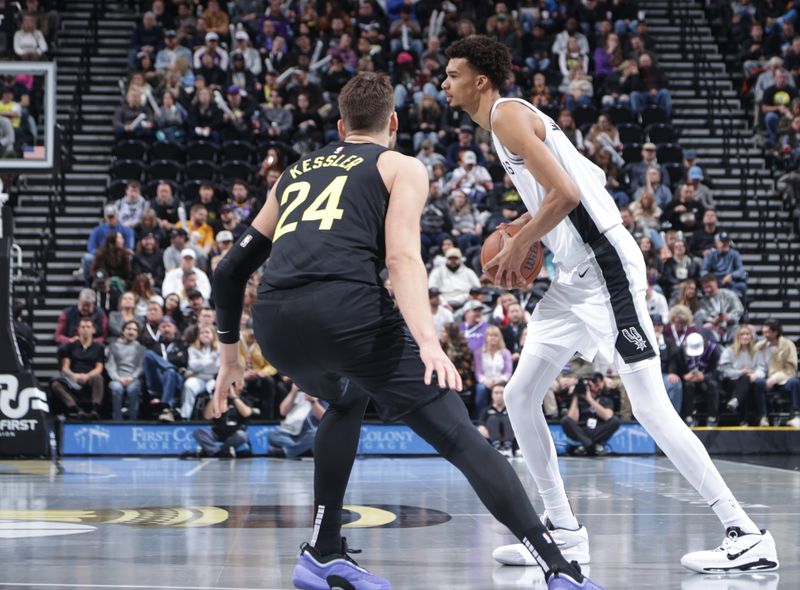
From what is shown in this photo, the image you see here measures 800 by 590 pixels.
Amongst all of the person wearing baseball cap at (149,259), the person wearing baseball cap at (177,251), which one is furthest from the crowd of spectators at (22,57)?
the person wearing baseball cap at (177,251)

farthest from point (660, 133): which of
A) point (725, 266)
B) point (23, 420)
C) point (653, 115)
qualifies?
point (23, 420)

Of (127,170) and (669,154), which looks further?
(669,154)

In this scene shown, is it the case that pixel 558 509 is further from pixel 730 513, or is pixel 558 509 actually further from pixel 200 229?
pixel 200 229

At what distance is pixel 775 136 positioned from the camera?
62.6ft

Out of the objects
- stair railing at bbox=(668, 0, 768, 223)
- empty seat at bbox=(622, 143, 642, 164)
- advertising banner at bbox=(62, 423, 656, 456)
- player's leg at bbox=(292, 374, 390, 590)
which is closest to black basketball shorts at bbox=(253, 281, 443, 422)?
player's leg at bbox=(292, 374, 390, 590)

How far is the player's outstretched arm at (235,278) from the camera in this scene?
4.32 meters

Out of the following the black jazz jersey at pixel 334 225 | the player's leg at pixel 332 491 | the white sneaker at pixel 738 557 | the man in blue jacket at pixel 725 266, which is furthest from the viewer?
the man in blue jacket at pixel 725 266

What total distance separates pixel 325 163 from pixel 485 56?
41.5 inches

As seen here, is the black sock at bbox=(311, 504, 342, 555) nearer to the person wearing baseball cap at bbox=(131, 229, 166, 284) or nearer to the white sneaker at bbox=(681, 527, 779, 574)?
the white sneaker at bbox=(681, 527, 779, 574)

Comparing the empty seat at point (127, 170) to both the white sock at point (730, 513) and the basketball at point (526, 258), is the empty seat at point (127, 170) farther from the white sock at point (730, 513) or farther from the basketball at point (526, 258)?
the white sock at point (730, 513)

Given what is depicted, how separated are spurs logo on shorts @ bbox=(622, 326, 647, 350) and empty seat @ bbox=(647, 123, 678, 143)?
46.1 ft

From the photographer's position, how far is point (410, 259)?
396 centimetres


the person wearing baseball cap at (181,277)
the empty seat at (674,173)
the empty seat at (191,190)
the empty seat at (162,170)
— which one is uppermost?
the empty seat at (674,173)

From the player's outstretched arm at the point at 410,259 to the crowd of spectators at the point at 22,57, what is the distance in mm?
7887
